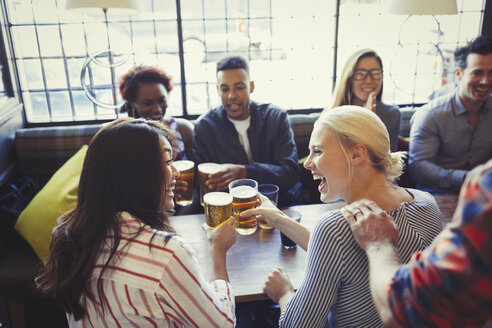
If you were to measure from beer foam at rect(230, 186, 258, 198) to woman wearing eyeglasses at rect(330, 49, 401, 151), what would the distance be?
1389 mm

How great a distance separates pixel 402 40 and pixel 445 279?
3.68 meters

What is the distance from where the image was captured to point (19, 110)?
10.0 feet

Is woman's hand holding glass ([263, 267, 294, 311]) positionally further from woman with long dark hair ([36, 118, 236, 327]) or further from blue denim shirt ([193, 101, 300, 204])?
blue denim shirt ([193, 101, 300, 204])

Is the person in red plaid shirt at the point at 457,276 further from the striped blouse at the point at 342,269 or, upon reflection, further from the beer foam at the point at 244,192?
the beer foam at the point at 244,192

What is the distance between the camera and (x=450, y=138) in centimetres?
263

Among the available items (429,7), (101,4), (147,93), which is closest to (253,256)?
(147,93)

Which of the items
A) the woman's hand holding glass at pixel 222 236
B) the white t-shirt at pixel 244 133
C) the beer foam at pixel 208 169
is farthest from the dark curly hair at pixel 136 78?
the woman's hand holding glass at pixel 222 236

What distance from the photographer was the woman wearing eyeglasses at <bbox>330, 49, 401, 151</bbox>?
265 centimetres

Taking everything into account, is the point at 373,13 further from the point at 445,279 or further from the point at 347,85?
the point at 445,279

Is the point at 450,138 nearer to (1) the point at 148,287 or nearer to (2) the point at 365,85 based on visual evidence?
(2) the point at 365,85

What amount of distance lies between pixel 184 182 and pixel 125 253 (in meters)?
0.68

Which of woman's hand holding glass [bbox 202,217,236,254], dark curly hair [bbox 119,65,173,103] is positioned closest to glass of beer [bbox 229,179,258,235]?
woman's hand holding glass [bbox 202,217,236,254]

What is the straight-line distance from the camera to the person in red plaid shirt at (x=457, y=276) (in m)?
0.56

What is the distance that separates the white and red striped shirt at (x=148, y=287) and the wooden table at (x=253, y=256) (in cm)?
26
